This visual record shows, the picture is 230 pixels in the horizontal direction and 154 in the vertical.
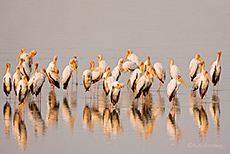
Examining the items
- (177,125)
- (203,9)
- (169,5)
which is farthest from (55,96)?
(169,5)

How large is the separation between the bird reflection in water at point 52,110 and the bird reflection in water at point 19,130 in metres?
0.61

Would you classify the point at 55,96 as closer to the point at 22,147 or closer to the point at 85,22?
the point at 22,147

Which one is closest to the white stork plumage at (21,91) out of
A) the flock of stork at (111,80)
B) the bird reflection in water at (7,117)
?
the flock of stork at (111,80)

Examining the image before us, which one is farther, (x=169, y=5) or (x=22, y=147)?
(x=169, y=5)

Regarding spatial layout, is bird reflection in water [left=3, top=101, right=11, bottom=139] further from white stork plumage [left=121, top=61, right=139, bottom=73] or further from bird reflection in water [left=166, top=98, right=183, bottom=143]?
white stork plumage [left=121, top=61, right=139, bottom=73]

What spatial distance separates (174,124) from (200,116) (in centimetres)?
95

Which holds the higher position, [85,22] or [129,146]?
[85,22]

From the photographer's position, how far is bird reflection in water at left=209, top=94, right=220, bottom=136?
13602mm

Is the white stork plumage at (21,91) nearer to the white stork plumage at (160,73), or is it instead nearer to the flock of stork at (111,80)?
the flock of stork at (111,80)

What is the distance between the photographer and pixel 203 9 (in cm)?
4803

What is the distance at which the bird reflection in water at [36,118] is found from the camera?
13.0 meters

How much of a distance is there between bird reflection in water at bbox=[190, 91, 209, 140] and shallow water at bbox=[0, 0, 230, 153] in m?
0.02

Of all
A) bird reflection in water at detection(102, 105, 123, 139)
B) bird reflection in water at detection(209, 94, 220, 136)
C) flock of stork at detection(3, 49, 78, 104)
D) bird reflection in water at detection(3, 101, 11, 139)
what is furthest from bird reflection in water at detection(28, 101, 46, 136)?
bird reflection in water at detection(209, 94, 220, 136)

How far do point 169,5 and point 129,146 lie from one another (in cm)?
4175
